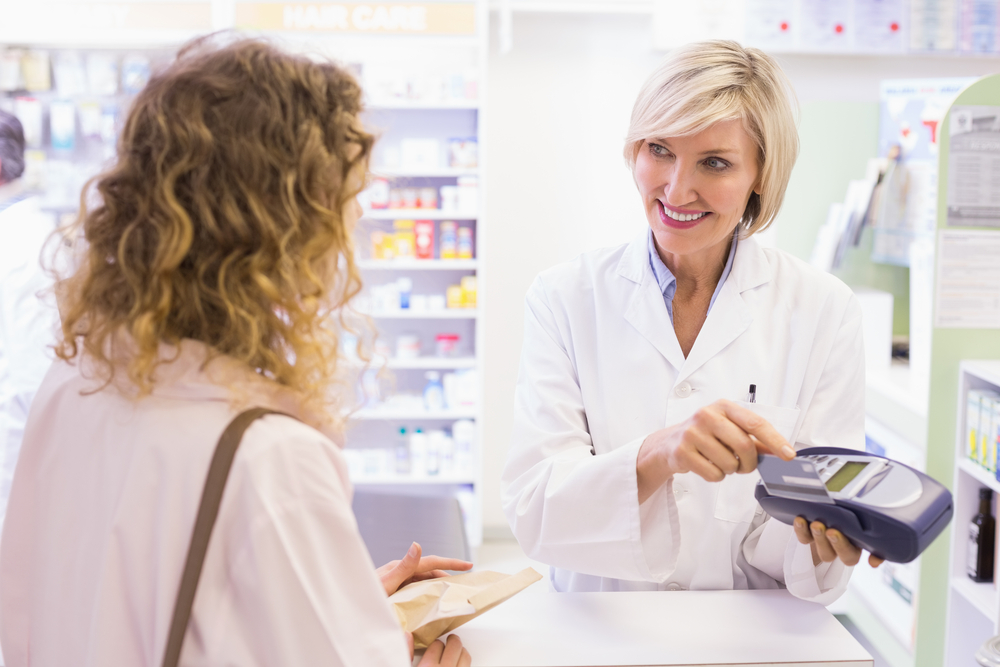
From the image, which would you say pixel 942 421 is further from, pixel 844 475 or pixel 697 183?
pixel 844 475

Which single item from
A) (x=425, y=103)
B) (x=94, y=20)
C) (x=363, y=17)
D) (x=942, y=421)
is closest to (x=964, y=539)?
(x=942, y=421)

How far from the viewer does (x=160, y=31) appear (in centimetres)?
382

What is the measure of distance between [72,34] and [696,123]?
11.5ft

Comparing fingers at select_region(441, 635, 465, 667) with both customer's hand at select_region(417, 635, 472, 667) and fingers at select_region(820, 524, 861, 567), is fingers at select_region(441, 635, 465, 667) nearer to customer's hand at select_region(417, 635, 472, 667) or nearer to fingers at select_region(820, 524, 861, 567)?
customer's hand at select_region(417, 635, 472, 667)

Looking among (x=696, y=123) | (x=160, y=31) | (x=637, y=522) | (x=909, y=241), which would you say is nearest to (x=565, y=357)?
(x=637, y=522)

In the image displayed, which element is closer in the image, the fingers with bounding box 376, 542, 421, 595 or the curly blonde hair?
the curly blonde hair

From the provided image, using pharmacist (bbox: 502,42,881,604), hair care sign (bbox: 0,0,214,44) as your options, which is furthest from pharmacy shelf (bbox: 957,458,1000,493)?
hair care sign (bbox: 0,0,214,44)

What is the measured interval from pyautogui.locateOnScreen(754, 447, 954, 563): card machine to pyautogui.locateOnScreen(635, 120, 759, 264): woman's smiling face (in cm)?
50

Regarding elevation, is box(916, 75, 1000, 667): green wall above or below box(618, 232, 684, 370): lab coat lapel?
below

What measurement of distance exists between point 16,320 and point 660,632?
2196mm

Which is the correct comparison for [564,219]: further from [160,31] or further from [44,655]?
→ [44,655]

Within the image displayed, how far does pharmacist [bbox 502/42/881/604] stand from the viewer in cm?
132

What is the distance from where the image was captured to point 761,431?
110 cm

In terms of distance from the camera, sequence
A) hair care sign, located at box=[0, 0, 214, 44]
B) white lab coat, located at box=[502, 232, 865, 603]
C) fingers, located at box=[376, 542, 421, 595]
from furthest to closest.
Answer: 1. hair care sign, located at box=[0, 0, 214, 44]
2. white lab coat, located at box=[502, 232, 865, 603]
3. fingers, located at box=[376, 542, 421, 595]
